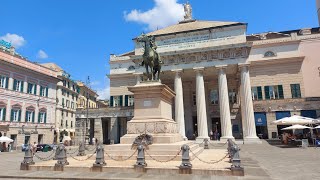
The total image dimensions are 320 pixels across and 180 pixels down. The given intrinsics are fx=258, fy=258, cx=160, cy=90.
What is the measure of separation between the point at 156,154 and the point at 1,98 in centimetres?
3373

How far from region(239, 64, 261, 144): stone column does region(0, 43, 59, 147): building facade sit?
3367 cm

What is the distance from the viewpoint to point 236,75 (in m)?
40.4

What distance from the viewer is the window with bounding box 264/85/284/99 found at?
135ft

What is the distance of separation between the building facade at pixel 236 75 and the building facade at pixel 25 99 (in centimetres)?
1245

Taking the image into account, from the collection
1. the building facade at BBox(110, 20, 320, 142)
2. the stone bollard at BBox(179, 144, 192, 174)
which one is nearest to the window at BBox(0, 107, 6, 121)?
the building facade at BBox(110, 20, 320, 142)

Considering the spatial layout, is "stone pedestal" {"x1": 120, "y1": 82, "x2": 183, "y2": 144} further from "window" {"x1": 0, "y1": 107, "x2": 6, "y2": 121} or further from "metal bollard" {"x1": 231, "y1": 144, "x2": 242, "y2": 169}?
"window" {"x1": 0, "y1": 107, "x2": 6, "y2": 121}

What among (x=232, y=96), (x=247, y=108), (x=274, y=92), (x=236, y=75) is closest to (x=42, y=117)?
(x=232, y=96)

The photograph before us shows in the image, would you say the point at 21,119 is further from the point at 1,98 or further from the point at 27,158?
the point at 27,158

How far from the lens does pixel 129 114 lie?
44.6 m

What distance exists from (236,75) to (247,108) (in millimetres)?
7988

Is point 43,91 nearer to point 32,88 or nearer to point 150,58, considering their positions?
point 32,88

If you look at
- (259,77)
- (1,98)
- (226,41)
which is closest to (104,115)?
(1,98)

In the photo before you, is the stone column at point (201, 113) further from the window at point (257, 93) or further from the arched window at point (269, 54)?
the arched window at point (269, 54)

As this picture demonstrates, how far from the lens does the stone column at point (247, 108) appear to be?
33.4 meters
